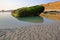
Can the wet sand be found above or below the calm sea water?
above

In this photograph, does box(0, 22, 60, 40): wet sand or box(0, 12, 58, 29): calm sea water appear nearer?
box(0, 22, 60, 40): wet sand

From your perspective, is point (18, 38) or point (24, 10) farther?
point (24, 10)

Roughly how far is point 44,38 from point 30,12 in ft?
63.4

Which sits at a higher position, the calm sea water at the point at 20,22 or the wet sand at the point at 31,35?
the wet sand at the point at 31,35

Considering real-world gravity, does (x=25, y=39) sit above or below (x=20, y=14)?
above

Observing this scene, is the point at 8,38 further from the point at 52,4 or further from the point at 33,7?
the point at 52,4

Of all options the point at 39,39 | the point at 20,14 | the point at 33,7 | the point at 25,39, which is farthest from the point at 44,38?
the point at 33,7

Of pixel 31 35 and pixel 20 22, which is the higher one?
pixel 31 35

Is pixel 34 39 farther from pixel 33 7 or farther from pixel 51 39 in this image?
pixel 33 7

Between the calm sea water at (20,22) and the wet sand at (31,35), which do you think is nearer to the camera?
the wet sand at (31,35)

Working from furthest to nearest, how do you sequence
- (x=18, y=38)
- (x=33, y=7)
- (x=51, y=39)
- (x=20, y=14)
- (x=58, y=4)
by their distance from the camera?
(x=58, y=4), (x=33, y=7), (x=20, y=14), (x=18, y=38), (x=51, y=39)

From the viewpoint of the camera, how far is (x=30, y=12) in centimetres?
2608

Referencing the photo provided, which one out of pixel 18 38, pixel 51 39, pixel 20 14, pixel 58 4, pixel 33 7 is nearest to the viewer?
pixel 51 39

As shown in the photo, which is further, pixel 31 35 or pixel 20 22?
pixel 20 22
